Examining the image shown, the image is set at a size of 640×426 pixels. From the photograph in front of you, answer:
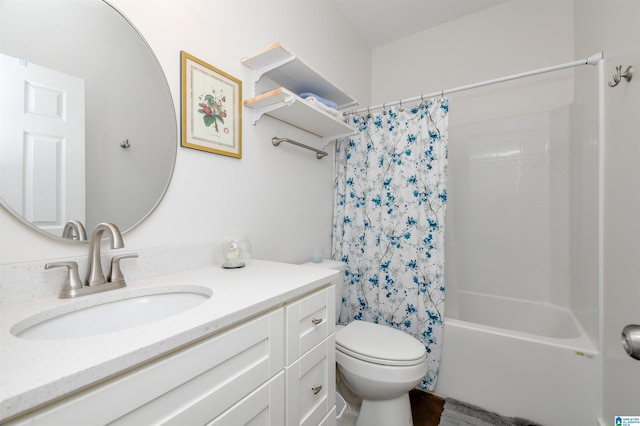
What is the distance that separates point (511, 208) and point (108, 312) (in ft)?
8.20

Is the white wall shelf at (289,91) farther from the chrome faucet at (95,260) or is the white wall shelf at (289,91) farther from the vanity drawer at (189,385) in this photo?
the vanity drawer at (189,385)

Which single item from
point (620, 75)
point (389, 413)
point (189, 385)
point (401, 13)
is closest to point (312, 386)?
point (189, 385)

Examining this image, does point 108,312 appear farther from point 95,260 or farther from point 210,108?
point 210,108

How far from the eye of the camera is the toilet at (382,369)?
1229 mm

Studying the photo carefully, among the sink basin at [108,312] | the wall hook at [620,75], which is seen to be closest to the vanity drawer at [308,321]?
the sink basin at [108,312]

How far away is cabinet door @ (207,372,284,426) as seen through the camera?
2.09 feet

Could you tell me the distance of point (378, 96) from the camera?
2607mm

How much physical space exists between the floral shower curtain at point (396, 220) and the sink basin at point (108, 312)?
4.22 ft

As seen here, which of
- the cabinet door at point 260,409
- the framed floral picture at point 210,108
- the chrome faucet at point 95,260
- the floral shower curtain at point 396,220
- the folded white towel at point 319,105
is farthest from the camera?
the floral shower curtain at point 396,220

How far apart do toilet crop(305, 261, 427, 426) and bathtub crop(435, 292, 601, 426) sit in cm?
42

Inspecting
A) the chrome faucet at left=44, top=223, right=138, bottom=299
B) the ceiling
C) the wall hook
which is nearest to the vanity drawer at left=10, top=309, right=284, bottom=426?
the chrome faucet at left=44, top=223, right=138, bottom=299

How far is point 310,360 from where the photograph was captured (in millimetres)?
907

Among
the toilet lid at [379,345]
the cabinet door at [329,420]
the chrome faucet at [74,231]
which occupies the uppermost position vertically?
the chrome faucet at [74,231]

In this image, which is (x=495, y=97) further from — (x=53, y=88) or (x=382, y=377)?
(x=53, y=88)
